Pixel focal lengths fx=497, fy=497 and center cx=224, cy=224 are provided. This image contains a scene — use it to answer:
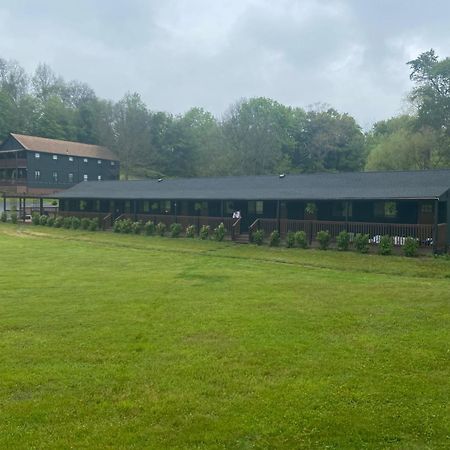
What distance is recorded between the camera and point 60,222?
38.7m

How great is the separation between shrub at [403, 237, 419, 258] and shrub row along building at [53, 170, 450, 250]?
2.63 feet

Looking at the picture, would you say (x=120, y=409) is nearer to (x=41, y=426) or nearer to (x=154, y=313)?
(x=41, y=426)

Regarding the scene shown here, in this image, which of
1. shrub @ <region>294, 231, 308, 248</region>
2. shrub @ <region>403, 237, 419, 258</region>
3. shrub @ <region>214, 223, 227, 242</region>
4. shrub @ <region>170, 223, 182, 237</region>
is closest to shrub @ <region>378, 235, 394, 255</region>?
shrub @ <region>403, 237, 419, 258</region>

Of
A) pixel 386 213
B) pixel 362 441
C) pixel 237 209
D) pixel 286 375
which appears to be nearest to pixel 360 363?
pixel 286 375

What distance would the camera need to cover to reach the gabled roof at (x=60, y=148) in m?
57.9

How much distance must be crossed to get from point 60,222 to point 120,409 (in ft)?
113

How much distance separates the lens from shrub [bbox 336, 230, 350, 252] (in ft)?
77.8

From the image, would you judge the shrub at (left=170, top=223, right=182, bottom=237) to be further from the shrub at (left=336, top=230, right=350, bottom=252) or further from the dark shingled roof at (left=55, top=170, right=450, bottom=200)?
the shrub at (left=336, top=230, right=350, bottom=252)

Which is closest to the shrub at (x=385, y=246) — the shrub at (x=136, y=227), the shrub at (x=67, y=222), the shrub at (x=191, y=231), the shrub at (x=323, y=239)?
the shrub at (x=323, y=239)

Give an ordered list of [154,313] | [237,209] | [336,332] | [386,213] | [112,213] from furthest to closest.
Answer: [112,213], [237,209], [386,213], [154,313], [336,332]

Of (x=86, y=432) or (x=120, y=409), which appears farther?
(x=120, y=409)

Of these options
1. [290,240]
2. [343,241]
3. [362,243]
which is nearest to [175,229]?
[290,240]

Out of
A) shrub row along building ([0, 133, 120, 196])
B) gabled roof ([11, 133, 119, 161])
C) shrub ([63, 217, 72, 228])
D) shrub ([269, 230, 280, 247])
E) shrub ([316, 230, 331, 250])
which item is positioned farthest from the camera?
gabled roof ([11, 133, 119, 161])

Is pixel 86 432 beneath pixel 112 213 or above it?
beneath
